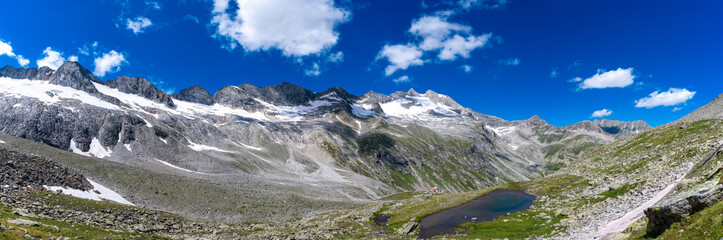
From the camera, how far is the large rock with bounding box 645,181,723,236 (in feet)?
60.4

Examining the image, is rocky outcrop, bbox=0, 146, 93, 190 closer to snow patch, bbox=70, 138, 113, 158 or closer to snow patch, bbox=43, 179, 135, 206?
snow patch, bbox=43, 179, 135, 206

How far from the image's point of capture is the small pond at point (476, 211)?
75.3m

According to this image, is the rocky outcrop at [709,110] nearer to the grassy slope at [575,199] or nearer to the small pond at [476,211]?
the grassy slope at [575,199]

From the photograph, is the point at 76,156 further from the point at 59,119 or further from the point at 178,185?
the point at 59,119

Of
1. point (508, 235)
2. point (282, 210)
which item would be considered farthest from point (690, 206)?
point (282, 210)

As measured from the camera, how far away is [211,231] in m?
73.6

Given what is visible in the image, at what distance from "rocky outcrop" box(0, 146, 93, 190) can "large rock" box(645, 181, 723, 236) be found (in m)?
95.2

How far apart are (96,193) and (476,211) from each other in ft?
352

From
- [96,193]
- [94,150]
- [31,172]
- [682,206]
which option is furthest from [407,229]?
[94,150]

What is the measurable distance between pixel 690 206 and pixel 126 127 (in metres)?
234

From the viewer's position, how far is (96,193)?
88.8 m

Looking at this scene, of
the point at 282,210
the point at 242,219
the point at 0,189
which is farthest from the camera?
the point at 282,210

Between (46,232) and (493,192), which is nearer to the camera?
(46,232)

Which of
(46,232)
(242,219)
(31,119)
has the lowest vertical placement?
(242,219)
